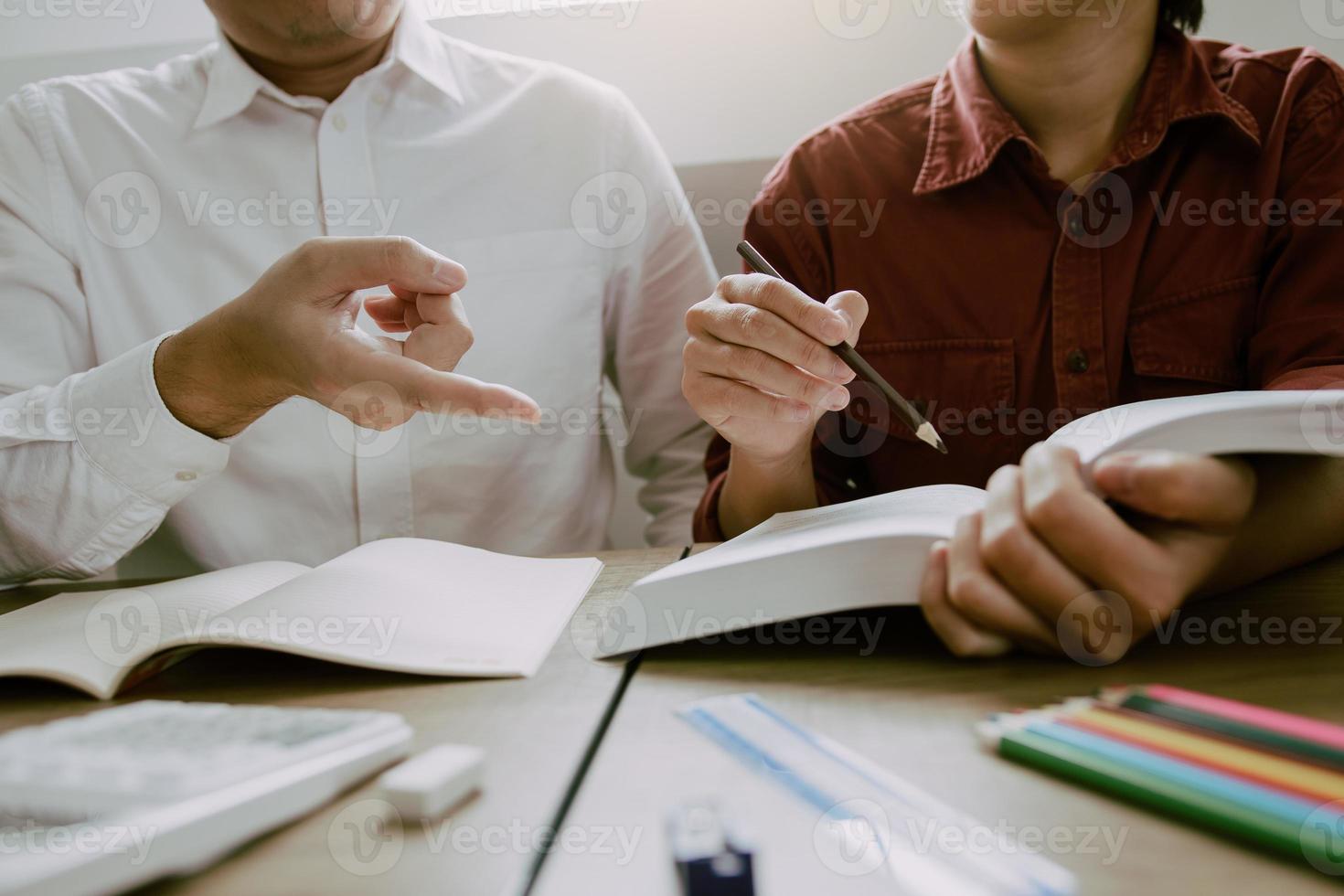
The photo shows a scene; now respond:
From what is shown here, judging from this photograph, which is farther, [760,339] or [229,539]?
[229,539]

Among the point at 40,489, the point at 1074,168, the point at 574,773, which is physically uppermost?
the point at 1074,168

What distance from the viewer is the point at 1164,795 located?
24 cm

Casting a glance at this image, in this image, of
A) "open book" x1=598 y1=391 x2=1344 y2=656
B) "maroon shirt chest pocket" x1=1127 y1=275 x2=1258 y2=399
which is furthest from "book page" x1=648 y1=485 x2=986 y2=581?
"maroon shirt chest pocket" x1=1127 y1=275 x2=1258 y2=399

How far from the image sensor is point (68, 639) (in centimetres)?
46

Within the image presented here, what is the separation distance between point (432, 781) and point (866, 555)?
21 centimetres

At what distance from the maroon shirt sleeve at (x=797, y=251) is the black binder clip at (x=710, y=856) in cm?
59

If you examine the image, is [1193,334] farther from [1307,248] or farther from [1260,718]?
[1260,718]

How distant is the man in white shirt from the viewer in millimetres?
890

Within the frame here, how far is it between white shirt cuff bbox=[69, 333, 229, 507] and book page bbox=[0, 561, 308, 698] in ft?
0.31

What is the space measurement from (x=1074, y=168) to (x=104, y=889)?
0.86m

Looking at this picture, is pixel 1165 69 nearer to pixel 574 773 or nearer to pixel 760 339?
pixel 760 339

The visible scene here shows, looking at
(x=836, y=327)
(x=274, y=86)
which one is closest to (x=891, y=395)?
(x=836, y=327)

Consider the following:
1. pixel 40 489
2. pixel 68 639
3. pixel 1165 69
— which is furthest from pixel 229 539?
pixel 1165 69

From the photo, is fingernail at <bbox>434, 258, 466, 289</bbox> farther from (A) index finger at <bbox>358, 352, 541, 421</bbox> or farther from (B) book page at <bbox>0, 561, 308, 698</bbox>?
(B) book page at <bbox>0, 561, 308, 698</bbox>
